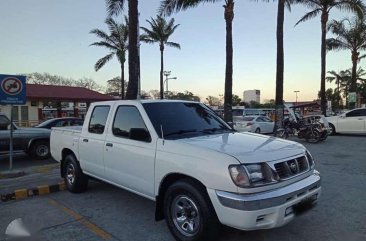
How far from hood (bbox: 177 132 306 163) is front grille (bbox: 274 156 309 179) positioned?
0.08m

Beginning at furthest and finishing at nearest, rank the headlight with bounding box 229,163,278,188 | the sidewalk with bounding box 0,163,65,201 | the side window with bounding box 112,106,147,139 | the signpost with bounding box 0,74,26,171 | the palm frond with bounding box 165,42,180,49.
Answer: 1. the palm frond with bounding box 165,42,180,49
2. the signpost with bounding box 0,74,26,171
3. the sidewalk with bounding box 0,163,65,201
4. the side window with bounding box 112,106,147,139
5. the headlight with bounding box 229,163,278,188

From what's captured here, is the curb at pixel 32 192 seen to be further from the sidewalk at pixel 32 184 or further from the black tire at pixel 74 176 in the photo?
the black tire at pixel 74 176

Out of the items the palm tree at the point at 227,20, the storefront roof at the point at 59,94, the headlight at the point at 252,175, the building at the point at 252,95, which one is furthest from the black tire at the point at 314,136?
the building at the point at 252,95

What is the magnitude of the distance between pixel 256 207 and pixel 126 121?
8.74 ft

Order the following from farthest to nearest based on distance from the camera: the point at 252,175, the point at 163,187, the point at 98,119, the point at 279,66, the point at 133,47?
the point at 279,66 < the point at 133,47 < the point at 98,119 < the point at 163,187 < the point at 252,175

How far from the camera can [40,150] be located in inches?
523

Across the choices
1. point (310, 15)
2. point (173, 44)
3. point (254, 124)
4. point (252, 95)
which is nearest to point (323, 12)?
point (310, 15)

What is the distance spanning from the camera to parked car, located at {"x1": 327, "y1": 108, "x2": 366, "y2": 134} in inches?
772

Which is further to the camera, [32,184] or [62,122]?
[62,122]

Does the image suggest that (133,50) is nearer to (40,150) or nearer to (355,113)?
(40,150)

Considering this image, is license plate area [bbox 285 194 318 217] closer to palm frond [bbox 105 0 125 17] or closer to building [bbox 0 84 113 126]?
palm frond [bbox 105 0 125 17]

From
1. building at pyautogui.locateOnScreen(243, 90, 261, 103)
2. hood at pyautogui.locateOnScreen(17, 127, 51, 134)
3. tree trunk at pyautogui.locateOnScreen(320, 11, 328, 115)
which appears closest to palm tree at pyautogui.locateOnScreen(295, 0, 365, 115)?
tree trunk at pyautogui.locateOnScreen(320, 11, 328, 115)

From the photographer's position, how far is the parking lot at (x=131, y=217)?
486 centimetres

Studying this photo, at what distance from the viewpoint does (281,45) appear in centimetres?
1891
